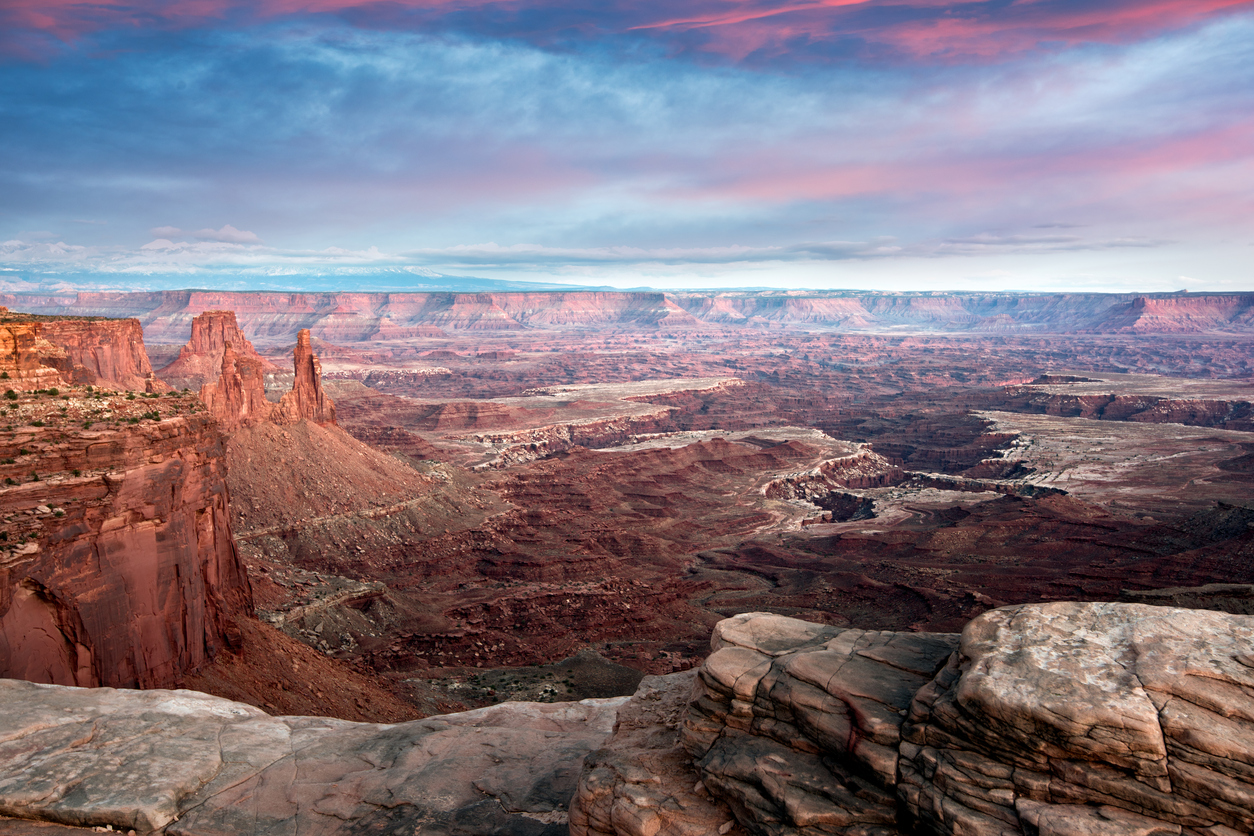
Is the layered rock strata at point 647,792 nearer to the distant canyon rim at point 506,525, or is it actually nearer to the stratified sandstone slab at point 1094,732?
the stratified sandstone slab at point 1094,732

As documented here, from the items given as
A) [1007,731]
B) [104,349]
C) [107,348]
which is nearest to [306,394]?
[104,349]

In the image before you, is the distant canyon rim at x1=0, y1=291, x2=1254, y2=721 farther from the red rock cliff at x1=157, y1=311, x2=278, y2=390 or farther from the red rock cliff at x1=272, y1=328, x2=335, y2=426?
the red rock cliff at x1=157, y1=311, x2=278, y2=390

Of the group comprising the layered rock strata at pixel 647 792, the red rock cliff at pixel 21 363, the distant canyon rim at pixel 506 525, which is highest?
the red rock cliff at pixel 21 363

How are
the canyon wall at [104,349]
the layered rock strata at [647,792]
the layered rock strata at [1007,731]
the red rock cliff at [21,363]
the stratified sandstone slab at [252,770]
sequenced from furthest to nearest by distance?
the canyon wall at [104,349] → the red rock cliff at [21,363] → the stratified sandstone slab at [252,770] → the layered rock strata at [647,792] → the layered rock strata at [1007,731]

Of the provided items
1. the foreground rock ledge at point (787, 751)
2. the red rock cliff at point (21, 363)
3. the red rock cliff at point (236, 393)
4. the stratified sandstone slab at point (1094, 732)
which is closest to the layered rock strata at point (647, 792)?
the foreground rock ledge at point (787, 751)

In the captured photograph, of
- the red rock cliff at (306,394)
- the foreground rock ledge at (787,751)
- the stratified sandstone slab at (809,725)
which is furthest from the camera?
the red rock cliff at (306,394)

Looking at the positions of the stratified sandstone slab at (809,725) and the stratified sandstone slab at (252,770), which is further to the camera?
the stratified sandstone slab at (252,770)

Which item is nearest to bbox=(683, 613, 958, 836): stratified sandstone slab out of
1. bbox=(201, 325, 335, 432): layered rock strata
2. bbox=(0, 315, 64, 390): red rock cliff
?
bbox=(0, 315, 64, 390): red rock cliff

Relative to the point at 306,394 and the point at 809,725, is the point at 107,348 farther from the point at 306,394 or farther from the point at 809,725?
the point at 809,725
